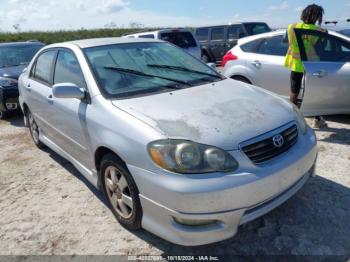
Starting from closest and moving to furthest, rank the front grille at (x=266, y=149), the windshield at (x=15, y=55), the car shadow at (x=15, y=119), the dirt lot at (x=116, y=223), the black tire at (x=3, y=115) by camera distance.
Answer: the front grille at (x=266, y=149) < the dirt lot at (x=116, y=223) < the car shadow at (x=15, y=119) < the black tire at (x=3, y=115) < the windshield at (x=15, y=55)

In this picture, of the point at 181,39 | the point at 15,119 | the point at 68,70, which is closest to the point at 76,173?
the point at 68,70

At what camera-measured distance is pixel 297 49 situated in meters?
4.81

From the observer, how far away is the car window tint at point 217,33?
546 inches

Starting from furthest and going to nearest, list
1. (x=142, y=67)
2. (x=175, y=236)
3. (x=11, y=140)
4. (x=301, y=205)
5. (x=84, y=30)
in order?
(x=84, y=30)
(x=11, y=140)
(x=142, y=67)
(x=301, y=205)
(x=175, y=236)

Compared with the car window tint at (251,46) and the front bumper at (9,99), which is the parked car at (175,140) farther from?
the front bumper at (9,99)

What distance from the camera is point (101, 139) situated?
9.39 feet

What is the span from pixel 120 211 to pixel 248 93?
1.62 metres

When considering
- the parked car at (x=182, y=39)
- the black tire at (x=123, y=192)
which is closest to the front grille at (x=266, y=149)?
the black tire at (x=123, y=192)

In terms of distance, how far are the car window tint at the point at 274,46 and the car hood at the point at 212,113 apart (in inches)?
102

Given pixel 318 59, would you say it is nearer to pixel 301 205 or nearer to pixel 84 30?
pixel 301 205

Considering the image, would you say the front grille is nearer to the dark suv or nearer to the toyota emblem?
the toyota emblem

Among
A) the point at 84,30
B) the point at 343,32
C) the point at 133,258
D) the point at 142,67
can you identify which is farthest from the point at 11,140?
the point at 84,30

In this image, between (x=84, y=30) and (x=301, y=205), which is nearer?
(x=301, y=205)

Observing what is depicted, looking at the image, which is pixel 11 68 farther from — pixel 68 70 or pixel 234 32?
pixel 234 32
